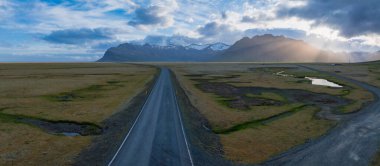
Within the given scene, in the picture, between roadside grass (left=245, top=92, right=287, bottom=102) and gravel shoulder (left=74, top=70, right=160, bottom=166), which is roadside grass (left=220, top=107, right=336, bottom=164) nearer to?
gravel shoulder (left=74, top=70, right=160, bottom=166)

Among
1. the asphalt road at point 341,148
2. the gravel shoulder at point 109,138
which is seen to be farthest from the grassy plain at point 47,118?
the asphalt road at point 341,148

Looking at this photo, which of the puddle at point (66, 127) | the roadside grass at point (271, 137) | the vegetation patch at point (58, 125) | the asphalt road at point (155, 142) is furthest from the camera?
the vegetation patch at point (58, 125)

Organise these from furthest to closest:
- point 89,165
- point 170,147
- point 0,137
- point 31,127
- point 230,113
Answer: point 230,113 → point 31,127 → point 0,137 → point 170,147 → point 89,165

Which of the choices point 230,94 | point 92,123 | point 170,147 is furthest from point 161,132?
point 230,94

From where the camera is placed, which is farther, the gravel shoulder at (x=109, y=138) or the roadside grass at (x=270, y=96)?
the roadside grass at (x=270, y=96)

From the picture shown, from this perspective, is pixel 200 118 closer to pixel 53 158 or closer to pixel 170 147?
pixel 170 147

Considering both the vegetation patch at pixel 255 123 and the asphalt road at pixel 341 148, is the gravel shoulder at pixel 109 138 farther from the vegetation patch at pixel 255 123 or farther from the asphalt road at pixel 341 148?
the asphalt road at pixel 341 148

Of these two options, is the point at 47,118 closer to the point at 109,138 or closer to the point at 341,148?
the point at 109,138
